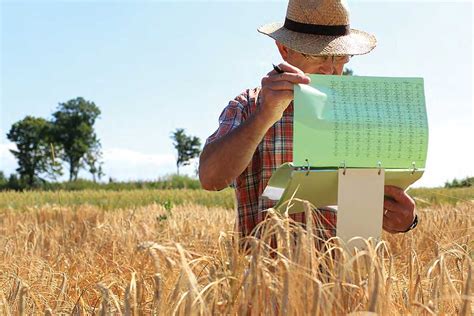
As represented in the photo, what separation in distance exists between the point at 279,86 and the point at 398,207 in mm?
569

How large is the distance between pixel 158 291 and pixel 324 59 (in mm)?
1113

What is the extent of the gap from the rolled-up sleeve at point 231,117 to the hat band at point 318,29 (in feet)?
0.98

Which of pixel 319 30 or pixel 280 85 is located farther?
pixel 319 30

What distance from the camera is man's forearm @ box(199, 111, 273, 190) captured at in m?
1.96

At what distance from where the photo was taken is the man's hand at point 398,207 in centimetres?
199

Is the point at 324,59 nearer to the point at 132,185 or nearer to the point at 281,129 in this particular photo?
the point at 281,129

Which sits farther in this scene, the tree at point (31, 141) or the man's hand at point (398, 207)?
the tree at point (31, 141)

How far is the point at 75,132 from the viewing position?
5097 centimetres

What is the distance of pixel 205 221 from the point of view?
517 centimetres

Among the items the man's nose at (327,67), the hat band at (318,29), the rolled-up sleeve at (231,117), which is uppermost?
the hat band at (318,29)

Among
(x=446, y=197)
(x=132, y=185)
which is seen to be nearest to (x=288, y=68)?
(x=446, y=197)

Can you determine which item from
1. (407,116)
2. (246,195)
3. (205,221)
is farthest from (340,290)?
(205,221)

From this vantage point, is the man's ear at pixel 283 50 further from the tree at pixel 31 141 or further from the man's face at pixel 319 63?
the tree at pixel 31 141

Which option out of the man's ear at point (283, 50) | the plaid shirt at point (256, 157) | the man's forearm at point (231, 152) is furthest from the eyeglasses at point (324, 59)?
the man's forearm at point (231, 152)
